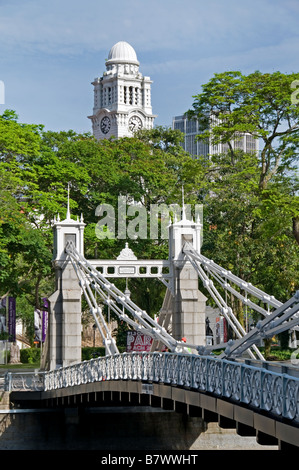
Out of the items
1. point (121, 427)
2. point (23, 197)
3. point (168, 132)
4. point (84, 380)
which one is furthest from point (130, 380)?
point (168, 132)

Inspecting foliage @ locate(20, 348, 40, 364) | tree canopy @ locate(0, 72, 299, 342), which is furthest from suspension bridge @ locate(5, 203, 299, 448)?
foliage @ locate(20, 348, 40, 364)

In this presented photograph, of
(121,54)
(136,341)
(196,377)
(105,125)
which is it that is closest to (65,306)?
(136,341)

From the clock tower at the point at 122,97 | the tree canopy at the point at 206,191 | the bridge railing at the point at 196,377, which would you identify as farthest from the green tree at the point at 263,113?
the clock tower at the point at 122,97

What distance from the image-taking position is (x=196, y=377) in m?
31.4

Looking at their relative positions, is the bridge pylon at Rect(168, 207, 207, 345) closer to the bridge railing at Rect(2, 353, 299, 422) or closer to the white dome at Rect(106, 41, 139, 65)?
the bridge railing at Rect(2, 353, 299, 422)

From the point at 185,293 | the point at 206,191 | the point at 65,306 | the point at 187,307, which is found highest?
the point at 206,191

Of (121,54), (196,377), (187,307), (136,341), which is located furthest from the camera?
(121,54)

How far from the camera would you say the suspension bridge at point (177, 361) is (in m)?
25.7

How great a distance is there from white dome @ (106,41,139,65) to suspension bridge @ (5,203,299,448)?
113 metres

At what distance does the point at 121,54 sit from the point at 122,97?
240 inches

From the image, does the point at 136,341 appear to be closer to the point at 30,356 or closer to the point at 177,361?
the point at 177,361

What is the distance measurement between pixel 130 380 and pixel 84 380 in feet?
15.0

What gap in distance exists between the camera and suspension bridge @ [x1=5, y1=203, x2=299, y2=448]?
84.2 ft

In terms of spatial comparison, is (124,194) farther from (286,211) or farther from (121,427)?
(121,427)
